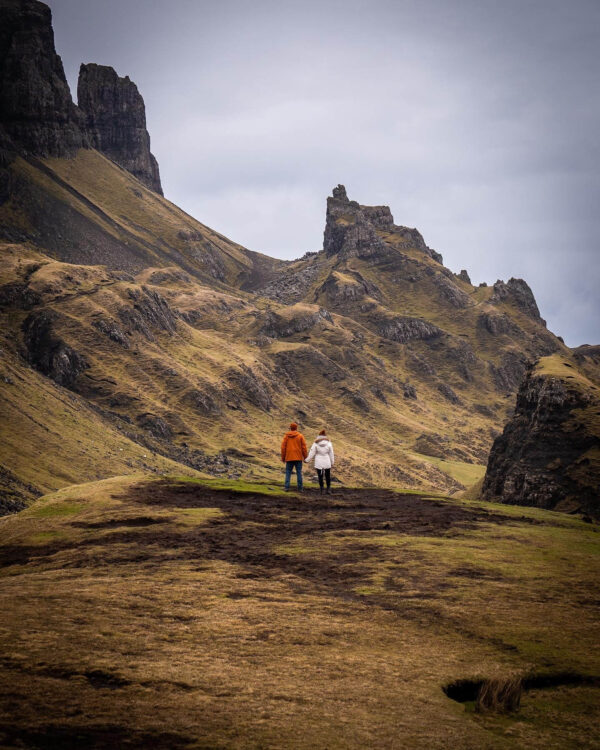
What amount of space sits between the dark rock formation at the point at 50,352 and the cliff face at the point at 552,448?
11445 cm

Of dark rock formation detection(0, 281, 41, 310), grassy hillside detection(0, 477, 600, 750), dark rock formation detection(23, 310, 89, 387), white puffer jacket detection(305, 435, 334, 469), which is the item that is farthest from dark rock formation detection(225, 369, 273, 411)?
grassy hillside detection(0, 477, 600, 750)

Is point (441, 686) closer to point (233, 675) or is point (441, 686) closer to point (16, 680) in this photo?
point (233, 675)

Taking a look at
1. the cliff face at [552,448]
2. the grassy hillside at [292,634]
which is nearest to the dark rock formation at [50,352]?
the cliff face at [552,448]

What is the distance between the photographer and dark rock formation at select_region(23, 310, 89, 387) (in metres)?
152

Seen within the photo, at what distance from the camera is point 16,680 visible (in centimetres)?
1028

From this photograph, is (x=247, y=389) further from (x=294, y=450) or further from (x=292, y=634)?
(x=292, y=634)

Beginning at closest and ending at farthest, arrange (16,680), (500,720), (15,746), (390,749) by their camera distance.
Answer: (15,746) → (390,749) → (16,680) → (500,720)

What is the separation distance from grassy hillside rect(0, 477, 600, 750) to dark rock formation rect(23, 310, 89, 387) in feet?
435

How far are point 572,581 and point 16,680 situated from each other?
17353mm

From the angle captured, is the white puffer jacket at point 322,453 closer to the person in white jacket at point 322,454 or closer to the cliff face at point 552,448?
the person in white jacket at point 322,454

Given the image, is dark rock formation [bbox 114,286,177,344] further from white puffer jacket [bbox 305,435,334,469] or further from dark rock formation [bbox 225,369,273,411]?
white puffer jacket [bbox 305,435,334,469]

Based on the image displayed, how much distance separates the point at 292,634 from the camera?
47.7 feet

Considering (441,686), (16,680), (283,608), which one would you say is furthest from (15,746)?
(283,608)

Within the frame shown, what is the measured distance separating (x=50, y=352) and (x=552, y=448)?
423ft
